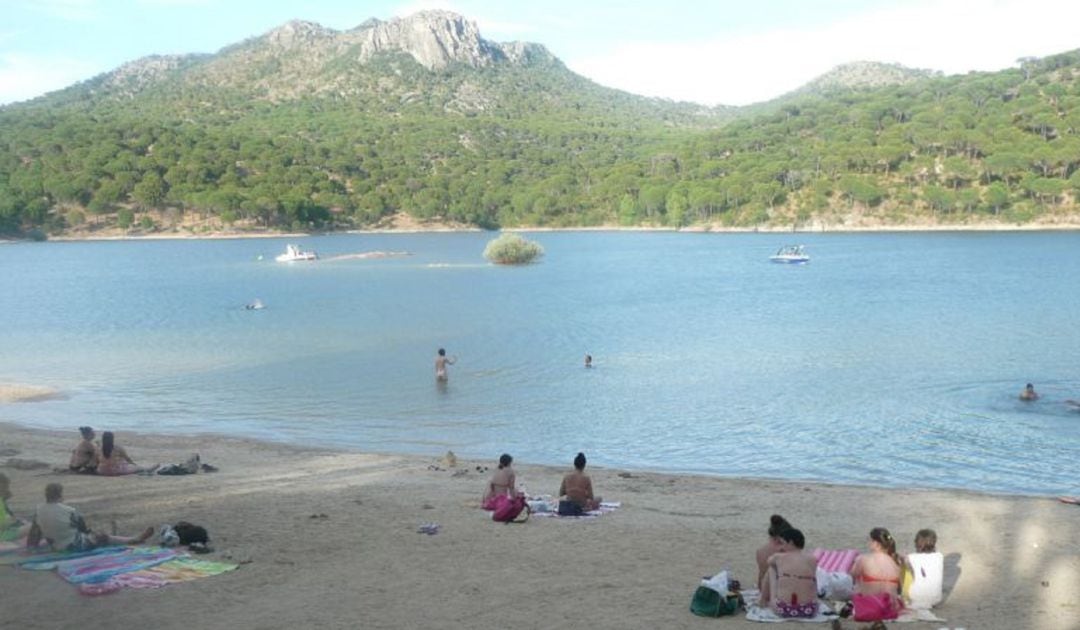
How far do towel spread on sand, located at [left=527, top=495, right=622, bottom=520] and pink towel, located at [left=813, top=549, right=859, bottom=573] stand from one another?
369 centimetres

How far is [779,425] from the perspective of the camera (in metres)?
22.5

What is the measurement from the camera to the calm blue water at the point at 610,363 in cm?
2064

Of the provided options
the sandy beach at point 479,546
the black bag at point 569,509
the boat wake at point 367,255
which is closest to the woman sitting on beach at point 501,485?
the sandy beach at point 479,546

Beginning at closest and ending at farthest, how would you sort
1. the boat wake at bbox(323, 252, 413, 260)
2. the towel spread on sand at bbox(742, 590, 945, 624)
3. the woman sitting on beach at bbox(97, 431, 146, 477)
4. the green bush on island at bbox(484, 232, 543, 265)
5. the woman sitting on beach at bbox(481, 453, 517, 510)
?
the towel spread on sand at bbox(742, 590, 945, 624)
the woman sitting on beach at bbox(481, 453, 517, 510)
the woman sitting on beach at bbox(97, 431, 146, 477)
the green bush on island at bbox(484, 232, 543, 265)
the boat wake at bbox(323, 252, 413, 260)

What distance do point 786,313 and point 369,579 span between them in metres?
41.2

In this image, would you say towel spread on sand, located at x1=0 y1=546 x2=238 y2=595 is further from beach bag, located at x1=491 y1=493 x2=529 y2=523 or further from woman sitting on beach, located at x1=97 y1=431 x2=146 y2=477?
woman sitting on beach, located at x1=97 y1=431 x2=146 y2=477

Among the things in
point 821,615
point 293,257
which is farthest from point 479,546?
point 293,257

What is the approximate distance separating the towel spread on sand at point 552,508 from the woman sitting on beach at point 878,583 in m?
4.73

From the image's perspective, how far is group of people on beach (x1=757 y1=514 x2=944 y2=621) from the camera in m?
9.13

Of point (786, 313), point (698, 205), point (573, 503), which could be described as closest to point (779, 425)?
point (573, 503)

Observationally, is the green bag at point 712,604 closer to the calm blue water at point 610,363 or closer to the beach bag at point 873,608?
the beach bag at point 873,608

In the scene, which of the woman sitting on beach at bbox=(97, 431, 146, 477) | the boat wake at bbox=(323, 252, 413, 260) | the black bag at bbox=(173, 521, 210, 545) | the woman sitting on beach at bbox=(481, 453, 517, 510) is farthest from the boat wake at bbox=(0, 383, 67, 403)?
the boat wake at bbox=(323, 252, 413, 260)

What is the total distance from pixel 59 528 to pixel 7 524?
1.28m

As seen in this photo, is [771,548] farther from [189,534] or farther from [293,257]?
[293,257]
